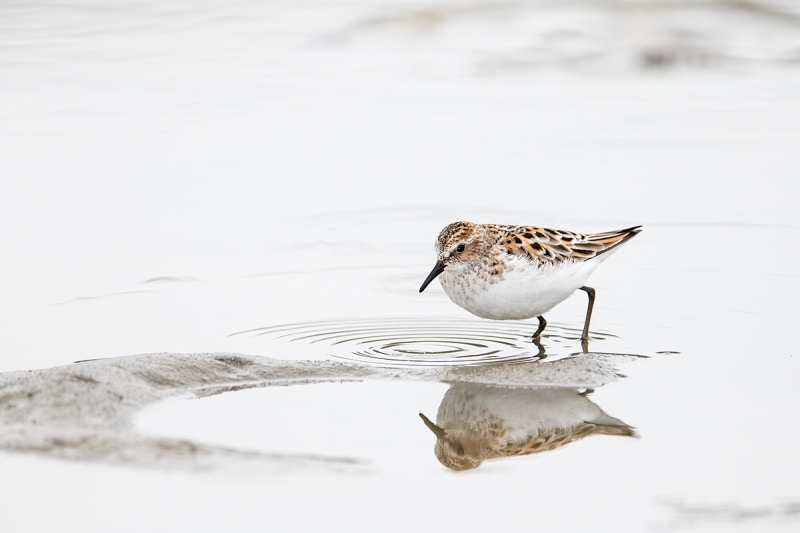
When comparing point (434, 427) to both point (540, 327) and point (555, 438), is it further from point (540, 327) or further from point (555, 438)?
point (540, 327)

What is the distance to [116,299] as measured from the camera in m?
7.85

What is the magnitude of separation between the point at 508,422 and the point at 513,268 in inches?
88.0

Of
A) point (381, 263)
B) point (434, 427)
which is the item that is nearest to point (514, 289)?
point (381, 263)

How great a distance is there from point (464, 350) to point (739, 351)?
70.4 inches

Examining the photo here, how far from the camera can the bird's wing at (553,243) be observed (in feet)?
24.6

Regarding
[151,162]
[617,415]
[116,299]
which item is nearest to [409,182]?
[151,162]

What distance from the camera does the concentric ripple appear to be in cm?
661

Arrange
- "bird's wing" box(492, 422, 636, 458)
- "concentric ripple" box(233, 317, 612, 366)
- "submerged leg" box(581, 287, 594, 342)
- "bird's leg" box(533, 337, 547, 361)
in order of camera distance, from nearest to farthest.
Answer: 1. "bird's wing" box(492, 422, 636, 458)
2. "concentric ripple" box(233, 317, 612, 366)
3. "bird's leg" box(533, 337, 547, 361)
4. "submerged leg" box(581, 287, 594, 342)

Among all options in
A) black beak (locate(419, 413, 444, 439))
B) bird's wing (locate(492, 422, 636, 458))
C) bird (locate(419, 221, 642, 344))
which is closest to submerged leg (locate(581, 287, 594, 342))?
bird (locate(419, 221, 642, 344))

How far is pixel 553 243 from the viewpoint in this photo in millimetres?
7637

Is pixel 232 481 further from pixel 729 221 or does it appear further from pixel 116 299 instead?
pixel 729 221

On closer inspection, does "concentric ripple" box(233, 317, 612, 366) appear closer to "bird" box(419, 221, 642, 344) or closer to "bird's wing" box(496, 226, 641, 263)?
"bird" box(419, 221, 642, 344)

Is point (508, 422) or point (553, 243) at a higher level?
point (553, 243)

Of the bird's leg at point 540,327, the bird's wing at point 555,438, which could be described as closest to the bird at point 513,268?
the bird's leg at point 540,327
